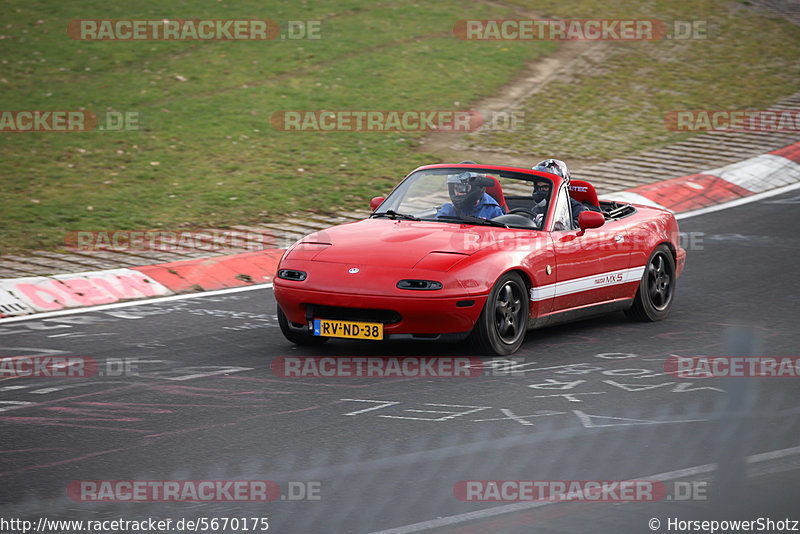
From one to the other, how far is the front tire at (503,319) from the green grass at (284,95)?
6102mm

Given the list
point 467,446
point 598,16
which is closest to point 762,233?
point 467,446

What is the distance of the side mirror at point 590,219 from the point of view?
922 centimetres

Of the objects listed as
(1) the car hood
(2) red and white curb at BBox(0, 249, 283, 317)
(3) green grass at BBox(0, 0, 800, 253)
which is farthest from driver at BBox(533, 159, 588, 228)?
(3) green grass at BBox(0, 0, 800, 253)

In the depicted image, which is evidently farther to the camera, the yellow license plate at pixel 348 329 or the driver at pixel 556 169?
the driver at pixel 556 169

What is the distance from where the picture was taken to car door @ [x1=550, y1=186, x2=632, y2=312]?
920 centimetres

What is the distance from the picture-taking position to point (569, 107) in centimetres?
2038

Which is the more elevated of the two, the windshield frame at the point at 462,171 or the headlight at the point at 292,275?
the windshield frame at the point at 462,171

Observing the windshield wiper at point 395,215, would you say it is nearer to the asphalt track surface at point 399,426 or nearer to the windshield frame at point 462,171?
the windshield frame at point 462,171

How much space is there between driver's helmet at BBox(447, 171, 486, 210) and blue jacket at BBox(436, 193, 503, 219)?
0.12 feet

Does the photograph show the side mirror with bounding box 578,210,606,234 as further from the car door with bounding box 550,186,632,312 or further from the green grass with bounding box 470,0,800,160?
the green grass with bounding box 470,0,800,160

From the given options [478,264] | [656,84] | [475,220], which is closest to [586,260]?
[475,220]

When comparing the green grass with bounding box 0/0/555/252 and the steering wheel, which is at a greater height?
the green grass with bounding box 0/0/555/252

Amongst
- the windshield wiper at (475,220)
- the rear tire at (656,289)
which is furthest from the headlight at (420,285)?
the rear tire at (656,289)

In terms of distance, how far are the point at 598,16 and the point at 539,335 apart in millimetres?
18731
